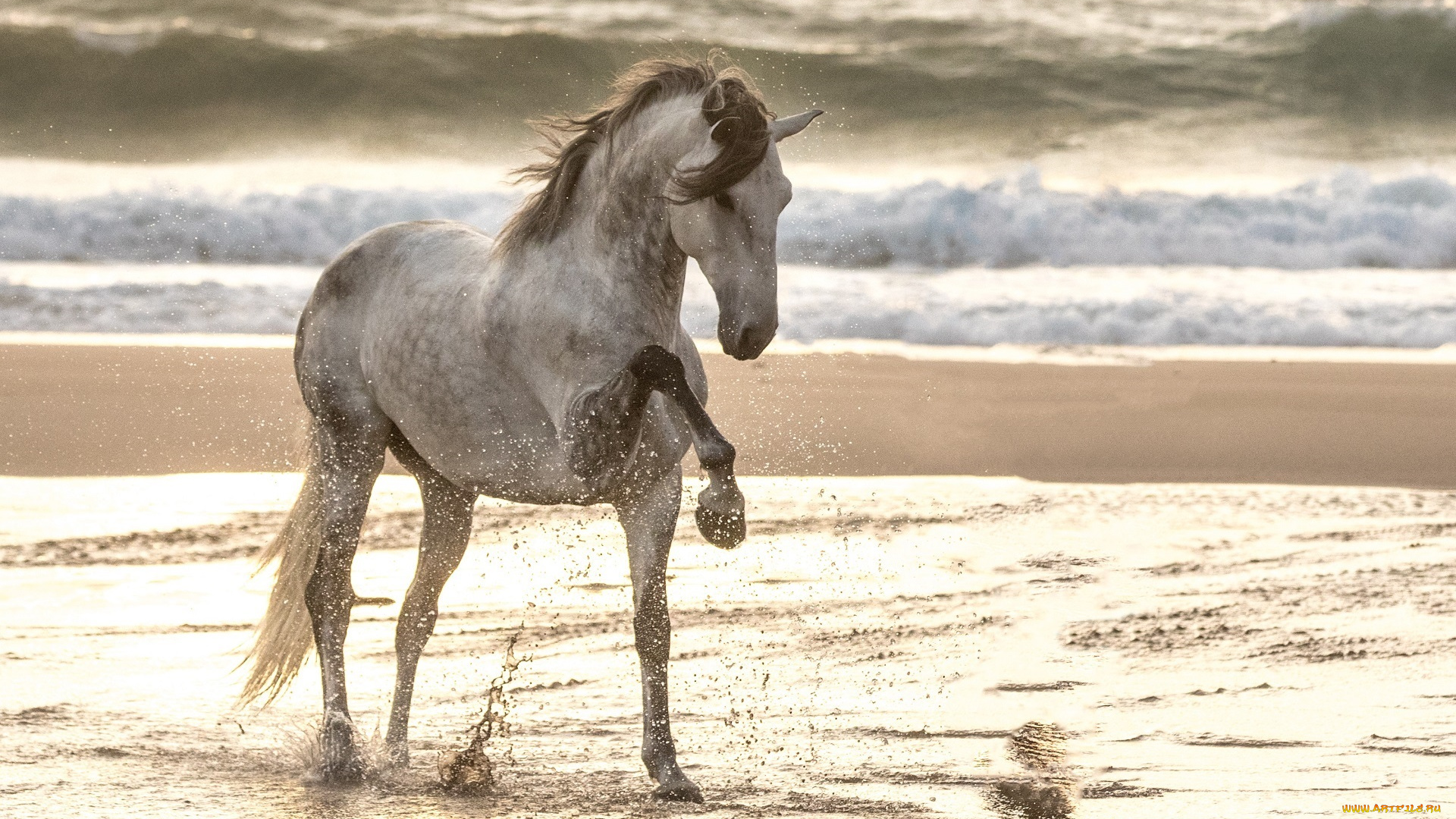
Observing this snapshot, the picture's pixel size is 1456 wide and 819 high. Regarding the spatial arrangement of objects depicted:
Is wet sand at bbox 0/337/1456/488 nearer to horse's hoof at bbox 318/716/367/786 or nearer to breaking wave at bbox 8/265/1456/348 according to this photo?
breaking wave at bbox 8/265/1456/348

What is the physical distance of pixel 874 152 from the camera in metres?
22.6

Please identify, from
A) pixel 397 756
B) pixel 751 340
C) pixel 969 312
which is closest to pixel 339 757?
pixel 397 756

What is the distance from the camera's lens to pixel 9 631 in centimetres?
540

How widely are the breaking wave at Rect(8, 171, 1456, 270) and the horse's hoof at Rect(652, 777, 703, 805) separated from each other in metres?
13.6

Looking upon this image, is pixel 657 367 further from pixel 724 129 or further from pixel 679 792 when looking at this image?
pixel 679 792

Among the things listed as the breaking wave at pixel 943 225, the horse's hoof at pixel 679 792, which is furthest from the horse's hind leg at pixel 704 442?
the breaking wave at pixel 943 225

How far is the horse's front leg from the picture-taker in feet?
12.4

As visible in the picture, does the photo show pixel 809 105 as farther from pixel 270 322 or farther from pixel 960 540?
pixel 960 540

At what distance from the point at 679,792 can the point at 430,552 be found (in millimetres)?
1149

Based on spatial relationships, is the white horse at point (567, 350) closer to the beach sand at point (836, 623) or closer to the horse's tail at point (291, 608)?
the horse's tail at point (291, 608)

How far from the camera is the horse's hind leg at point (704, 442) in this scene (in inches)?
134

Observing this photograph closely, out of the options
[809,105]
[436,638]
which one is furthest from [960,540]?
[809,105]

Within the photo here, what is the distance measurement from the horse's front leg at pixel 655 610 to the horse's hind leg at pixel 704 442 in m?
0.28

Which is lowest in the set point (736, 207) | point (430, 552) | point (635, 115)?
point (430, 552)
